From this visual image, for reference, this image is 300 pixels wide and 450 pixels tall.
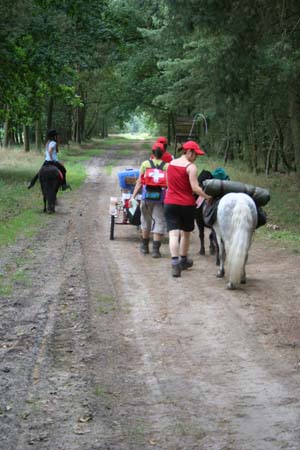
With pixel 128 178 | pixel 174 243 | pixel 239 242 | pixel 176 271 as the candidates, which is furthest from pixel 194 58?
pixel 239 242

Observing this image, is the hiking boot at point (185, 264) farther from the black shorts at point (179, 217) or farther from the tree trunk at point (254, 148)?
the tree trunk at point (254, 148)

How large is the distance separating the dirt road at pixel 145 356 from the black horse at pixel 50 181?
6.10 m

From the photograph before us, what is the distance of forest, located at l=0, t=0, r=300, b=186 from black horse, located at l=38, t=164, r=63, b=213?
4452 mm

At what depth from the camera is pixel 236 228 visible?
1021 cm

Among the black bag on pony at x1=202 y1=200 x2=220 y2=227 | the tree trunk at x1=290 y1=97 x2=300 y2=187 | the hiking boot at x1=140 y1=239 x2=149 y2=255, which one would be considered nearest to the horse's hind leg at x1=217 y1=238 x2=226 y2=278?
the black bag on pony at x1=202 y1=200 x2=220 y2=227

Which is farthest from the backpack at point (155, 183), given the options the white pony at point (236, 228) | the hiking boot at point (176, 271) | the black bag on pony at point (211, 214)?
the white pony at point (236, 228)

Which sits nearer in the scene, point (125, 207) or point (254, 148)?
point (125, 207)

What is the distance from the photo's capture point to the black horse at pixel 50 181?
61.6ft

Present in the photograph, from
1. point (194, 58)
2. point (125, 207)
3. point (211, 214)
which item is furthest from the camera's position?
point (194, 58)

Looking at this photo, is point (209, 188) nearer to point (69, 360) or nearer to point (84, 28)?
point (69, 360)

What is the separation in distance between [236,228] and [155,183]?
3.18 metres

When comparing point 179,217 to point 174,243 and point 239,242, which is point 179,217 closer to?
point 174,243

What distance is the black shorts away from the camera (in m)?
11.8

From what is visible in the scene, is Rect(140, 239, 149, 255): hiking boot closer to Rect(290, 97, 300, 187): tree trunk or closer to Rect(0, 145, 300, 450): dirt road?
Rect(0, 145, 300, 450): dirt road
